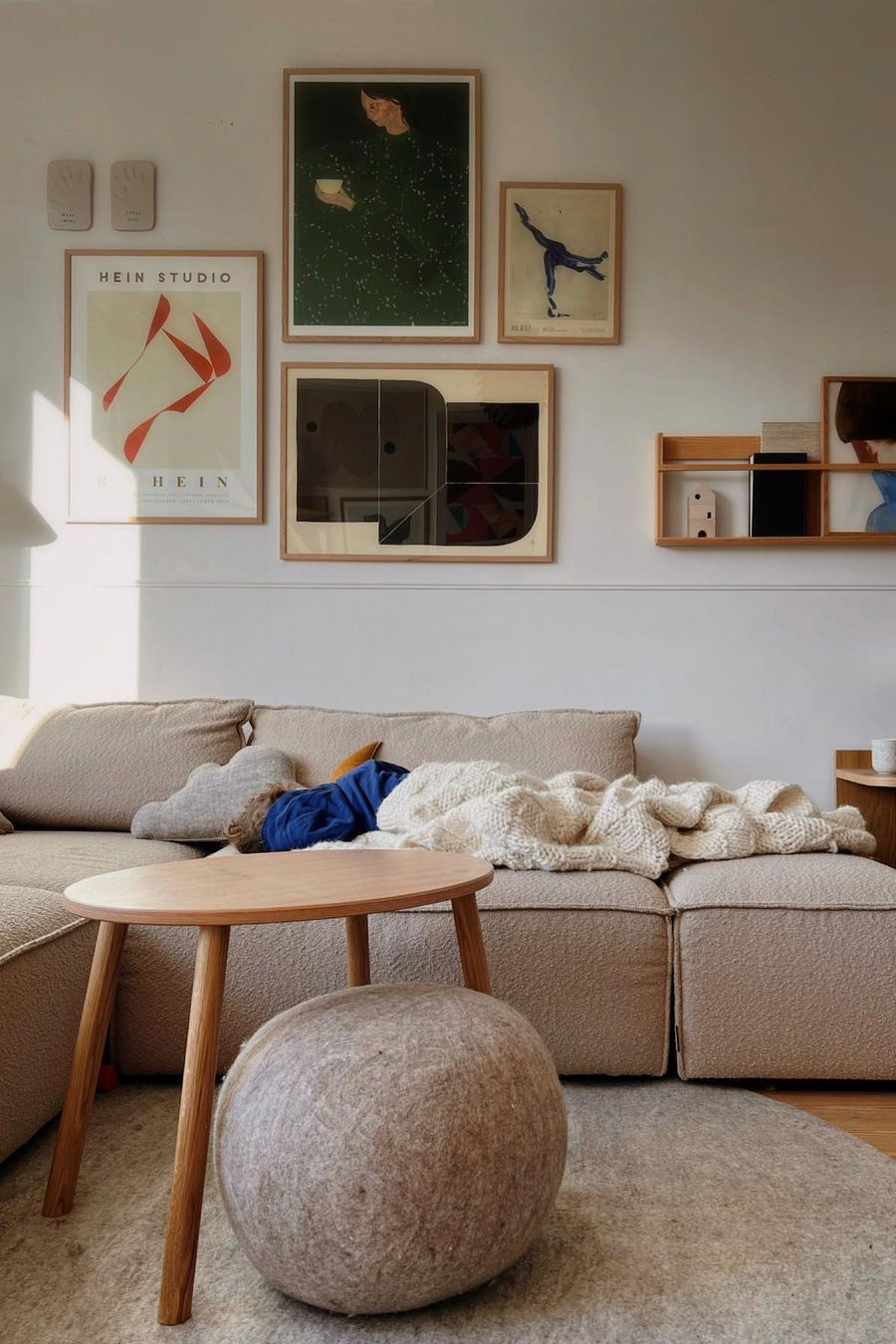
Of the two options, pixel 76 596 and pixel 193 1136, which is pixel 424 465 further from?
pixel 193 1136

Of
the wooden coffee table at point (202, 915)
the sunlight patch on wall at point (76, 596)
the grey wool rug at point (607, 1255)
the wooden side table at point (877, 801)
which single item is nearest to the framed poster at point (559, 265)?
the sunlight patch on wall at point (76, 596)

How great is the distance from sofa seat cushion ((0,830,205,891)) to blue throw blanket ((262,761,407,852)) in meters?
0.24

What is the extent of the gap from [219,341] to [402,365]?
56cm

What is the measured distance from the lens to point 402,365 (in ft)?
10.7

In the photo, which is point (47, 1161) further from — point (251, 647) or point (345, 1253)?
point (251, 647)

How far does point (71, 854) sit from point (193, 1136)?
1160 mm

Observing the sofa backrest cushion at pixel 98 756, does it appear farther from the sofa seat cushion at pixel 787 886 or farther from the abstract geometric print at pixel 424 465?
the sofa seat cushion at pixel 787 886

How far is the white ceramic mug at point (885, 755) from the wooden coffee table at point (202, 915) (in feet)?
5.37

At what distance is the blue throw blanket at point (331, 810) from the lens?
7.43 ft

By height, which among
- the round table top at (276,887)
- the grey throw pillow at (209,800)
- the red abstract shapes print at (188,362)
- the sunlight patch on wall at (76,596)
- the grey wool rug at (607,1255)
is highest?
the red abstract shapes print at (188,362)

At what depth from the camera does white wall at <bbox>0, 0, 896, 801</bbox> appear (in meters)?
3.25

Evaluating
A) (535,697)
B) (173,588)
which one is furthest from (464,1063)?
(173,588)

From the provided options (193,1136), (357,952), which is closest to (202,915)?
(193,1136)

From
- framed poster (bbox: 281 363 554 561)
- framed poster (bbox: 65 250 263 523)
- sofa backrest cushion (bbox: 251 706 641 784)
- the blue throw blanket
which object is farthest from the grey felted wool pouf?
framed poster (bbox: 65 250 263 523)
